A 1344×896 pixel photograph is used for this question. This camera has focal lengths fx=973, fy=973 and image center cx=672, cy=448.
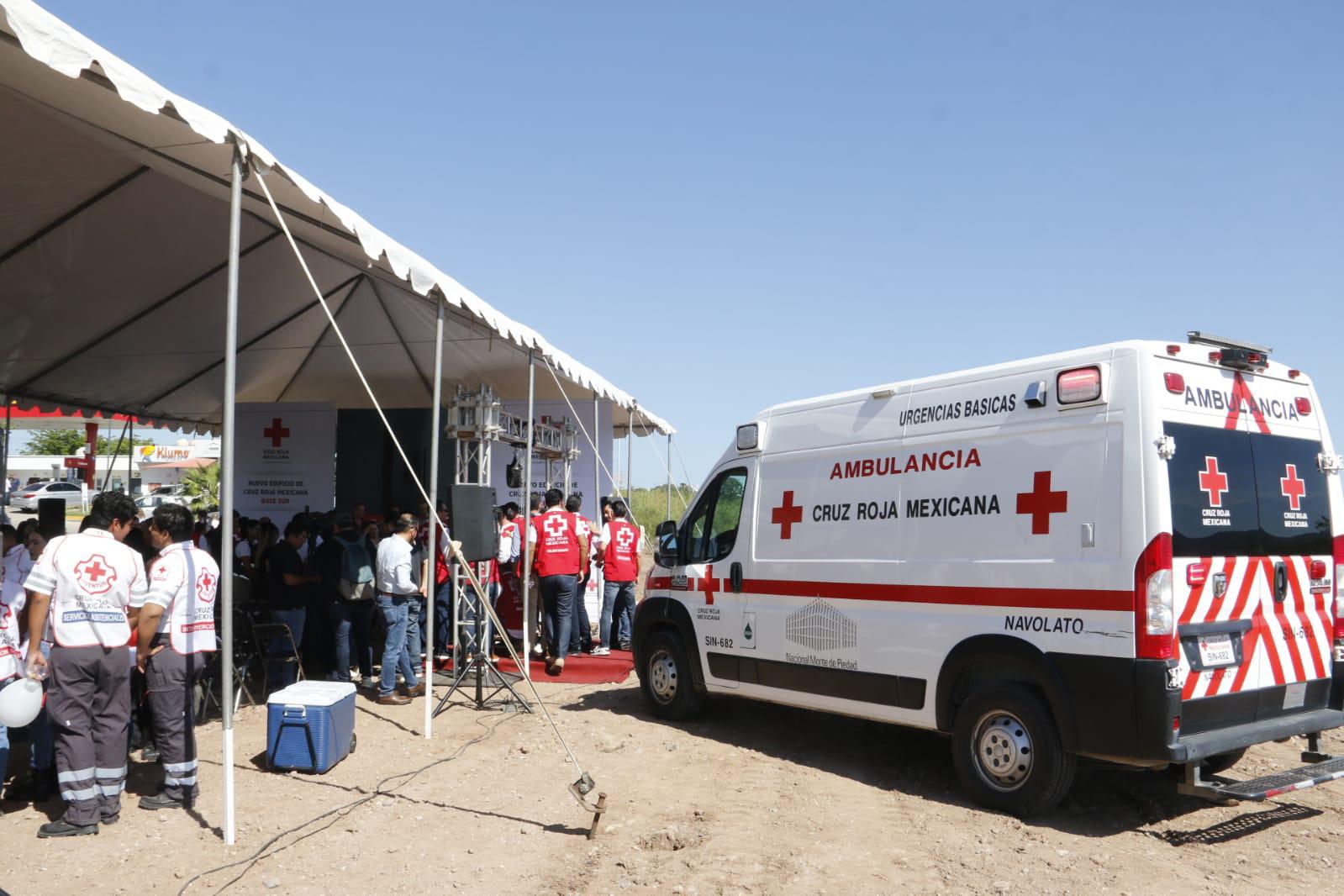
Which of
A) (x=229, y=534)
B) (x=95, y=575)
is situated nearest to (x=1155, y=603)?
(x=229, y=534)

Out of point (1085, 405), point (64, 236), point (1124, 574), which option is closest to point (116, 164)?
point (64, 236)

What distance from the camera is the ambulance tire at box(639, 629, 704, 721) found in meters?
7.39

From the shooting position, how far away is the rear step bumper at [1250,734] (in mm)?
4539

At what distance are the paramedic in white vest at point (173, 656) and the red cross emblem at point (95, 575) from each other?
0.24m

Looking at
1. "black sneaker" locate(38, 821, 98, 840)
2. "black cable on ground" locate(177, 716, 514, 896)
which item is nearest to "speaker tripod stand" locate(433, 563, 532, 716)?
"black cable on ground" locate(177, 716, 514, 896)

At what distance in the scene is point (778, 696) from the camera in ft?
21.6

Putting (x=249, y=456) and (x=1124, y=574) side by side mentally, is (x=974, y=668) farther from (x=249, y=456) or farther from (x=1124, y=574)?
(x=249, y=456)

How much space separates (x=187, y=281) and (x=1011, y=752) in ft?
25.8

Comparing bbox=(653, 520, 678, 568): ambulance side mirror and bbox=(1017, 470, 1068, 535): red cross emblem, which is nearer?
bbox=(1017, 470, 1068, 535): red cross emblem

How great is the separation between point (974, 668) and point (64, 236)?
713cm

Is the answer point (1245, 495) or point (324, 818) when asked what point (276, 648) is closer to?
point (324, 818)

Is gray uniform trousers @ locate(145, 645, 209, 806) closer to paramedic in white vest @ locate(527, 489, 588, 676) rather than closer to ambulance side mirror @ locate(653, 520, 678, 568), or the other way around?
ambulance side mirror @ locate(653, 520, 678, 568)

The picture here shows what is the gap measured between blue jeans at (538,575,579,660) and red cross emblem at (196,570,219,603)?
4590 millimetres

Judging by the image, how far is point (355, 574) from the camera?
8000 mm
